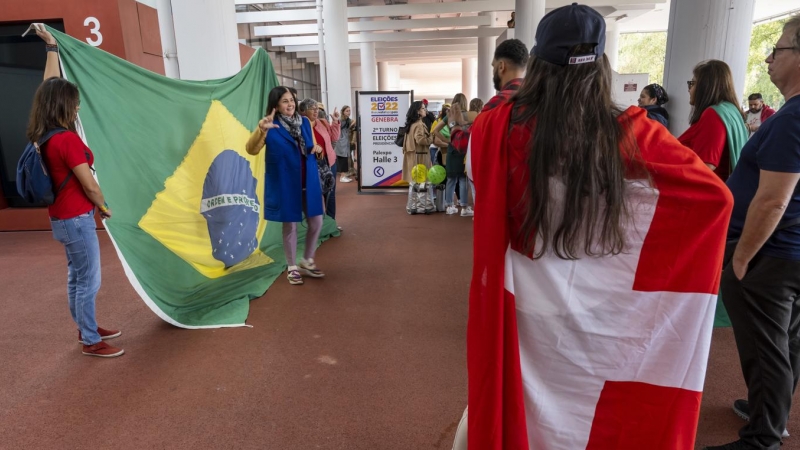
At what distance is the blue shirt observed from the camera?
1726 millimetres

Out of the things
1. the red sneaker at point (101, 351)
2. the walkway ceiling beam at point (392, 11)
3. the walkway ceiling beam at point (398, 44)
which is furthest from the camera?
the walkway ceiling beam at point (398, 44)

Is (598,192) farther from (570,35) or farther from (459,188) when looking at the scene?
(459,188)

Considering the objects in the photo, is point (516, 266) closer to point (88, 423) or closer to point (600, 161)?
point (600, 161)

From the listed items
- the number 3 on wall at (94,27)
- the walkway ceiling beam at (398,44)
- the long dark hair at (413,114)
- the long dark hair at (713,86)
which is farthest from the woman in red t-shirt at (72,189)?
the walkway ceiling beam at (398,44)

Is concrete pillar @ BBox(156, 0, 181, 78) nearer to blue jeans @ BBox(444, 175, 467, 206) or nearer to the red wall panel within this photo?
the red wall panel

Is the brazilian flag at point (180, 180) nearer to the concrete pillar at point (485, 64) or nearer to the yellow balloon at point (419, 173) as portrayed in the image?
the yellow balloon at point (419, 173)

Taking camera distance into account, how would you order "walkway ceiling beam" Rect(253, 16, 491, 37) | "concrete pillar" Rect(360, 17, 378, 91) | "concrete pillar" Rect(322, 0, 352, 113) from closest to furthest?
"concrete pillar" Rect(322, 0, 352, 113) → "walkway ceiling beam" Rect(253, 16, 491, 37) → "concrete pillar" Rect(360, 17, 378, 91)

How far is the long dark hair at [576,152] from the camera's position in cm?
120

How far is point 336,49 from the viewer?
42.6 feet

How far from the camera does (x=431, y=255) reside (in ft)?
17.8

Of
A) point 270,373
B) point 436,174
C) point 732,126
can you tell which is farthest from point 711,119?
point 436,174

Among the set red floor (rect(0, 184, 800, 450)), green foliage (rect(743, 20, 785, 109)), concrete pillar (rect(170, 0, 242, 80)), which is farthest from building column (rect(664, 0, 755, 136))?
green foliage (rect(743, 20, 785, 109))

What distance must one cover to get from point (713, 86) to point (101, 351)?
396 centimetres

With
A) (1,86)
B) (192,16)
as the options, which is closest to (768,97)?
(192,16)
